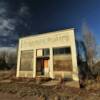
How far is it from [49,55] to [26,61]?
12.9ft

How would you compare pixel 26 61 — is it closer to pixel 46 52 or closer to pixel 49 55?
pixel 46 52

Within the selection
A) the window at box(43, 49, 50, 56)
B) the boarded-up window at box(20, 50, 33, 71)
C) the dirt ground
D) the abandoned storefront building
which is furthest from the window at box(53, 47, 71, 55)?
the dirt ground

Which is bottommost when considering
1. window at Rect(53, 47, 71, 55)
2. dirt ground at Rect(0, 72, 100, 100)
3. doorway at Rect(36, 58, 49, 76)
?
dirt ground at Rect(0, 72, 100, 100)

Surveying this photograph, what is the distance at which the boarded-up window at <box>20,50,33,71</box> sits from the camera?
18.5m

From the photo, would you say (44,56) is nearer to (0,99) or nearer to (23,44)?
(23,44)

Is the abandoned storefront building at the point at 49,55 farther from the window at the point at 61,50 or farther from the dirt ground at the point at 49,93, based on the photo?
the dirt ground at the point at 49,93

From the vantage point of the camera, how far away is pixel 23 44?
19.9 m

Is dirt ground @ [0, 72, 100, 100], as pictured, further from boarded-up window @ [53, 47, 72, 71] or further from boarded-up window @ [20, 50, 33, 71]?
boarded-up window @ [20, 50, 33, 71]

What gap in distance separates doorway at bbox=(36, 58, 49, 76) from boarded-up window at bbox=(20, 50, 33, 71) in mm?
1003

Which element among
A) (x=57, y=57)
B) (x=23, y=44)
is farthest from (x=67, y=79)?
(x=23, y=44)

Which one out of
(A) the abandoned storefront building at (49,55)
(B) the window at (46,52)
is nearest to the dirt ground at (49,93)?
(A) the abandoned storefront building at (49,55)

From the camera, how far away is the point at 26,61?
18906mm

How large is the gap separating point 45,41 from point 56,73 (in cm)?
471

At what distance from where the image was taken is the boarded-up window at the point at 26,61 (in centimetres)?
1845
